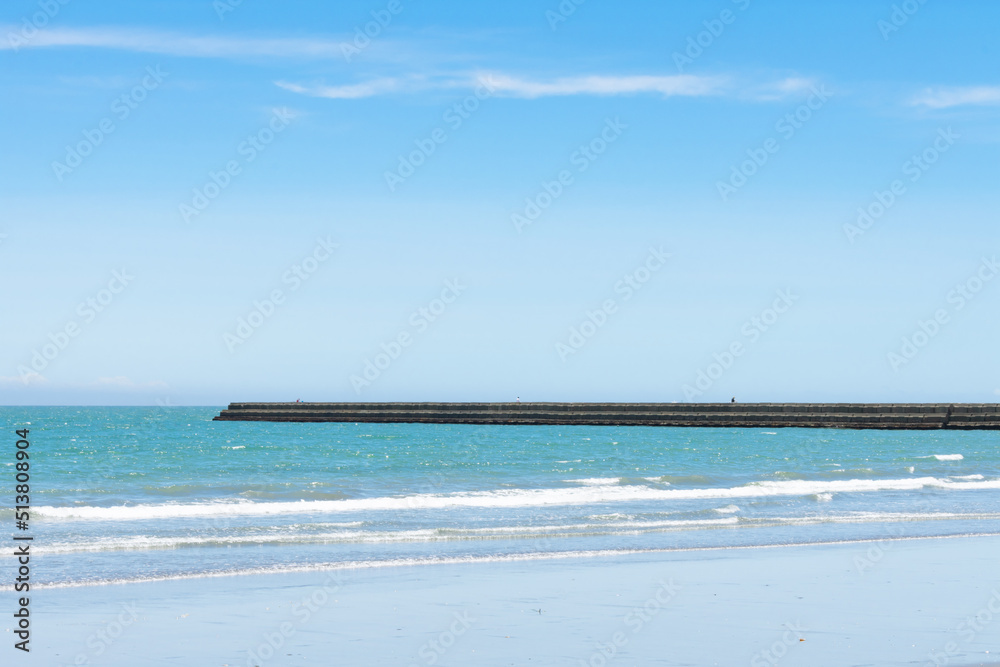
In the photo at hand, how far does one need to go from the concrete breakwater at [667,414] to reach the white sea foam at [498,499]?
36.9 m

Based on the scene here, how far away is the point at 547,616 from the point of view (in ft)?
34.4

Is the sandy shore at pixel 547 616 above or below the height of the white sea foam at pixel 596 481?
below
